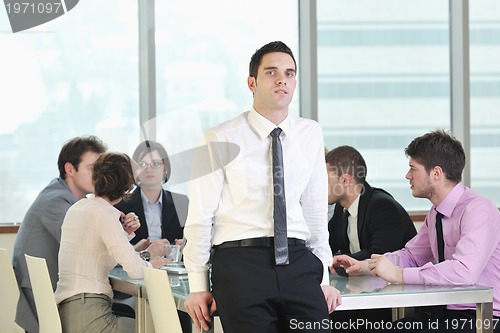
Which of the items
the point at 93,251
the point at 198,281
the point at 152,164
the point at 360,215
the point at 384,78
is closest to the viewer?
the point at 198,281

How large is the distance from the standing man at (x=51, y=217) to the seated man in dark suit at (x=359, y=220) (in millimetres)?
1171

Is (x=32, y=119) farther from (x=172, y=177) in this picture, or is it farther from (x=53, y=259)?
(x=53, y=259)

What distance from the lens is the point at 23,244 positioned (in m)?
4.07

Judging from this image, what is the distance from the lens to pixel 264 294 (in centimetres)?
245

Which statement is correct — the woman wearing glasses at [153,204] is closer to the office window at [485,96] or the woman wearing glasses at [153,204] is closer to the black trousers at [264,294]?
the black trousers at [264,294]

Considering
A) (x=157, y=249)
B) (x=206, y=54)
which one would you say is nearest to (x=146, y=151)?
(x=157, y=249)

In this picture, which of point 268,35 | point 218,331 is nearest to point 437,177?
point 218,331

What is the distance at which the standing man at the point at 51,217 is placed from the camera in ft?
13.0

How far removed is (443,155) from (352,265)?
57cm

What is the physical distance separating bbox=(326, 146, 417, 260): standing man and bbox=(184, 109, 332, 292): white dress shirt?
4.49 feet

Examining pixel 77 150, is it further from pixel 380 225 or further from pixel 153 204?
pixel 380 225

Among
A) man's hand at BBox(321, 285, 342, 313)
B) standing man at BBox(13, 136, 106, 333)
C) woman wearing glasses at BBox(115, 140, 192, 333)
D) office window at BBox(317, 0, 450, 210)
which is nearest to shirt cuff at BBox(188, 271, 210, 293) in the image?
man's hand at BBox(321, 285, 342, 313)

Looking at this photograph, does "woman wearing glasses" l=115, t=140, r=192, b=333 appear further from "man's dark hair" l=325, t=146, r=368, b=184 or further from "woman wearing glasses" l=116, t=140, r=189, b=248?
"man's dark hair" l=325, t=146, r=368, b=184

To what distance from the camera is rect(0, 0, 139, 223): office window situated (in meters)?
6.21
